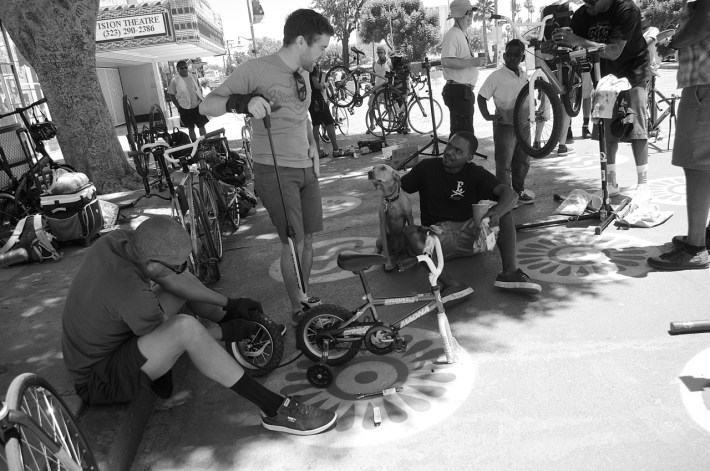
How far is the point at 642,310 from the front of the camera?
3.75 meters

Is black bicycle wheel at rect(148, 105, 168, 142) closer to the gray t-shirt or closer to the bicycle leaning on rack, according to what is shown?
the bicycle leaning on rack

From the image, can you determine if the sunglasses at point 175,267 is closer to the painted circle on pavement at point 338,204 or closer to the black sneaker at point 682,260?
the black sneaker at point 682,260

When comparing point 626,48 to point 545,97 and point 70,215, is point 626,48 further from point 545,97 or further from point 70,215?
point 70,215

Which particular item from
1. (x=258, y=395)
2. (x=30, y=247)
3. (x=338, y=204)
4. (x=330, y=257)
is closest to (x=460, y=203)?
(x=330, y=257)

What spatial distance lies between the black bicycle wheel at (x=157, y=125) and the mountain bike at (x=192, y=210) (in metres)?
3.50

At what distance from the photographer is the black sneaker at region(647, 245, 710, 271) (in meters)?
4.23

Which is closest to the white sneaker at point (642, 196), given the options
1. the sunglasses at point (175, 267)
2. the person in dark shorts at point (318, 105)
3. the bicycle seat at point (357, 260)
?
the bicycle seat at point (357, 260)

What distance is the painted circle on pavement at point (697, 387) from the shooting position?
2686 mm

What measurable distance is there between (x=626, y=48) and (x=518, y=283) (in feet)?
10.0

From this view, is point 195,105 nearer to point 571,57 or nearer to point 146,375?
point 571,57

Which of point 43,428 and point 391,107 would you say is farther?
point 391,107

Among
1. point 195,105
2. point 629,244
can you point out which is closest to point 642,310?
point 629,244

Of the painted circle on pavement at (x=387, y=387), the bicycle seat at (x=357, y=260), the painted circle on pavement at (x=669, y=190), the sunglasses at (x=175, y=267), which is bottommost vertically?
the painted circle on pavement at (x=387, y=387)

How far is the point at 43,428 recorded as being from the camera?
1.91m
